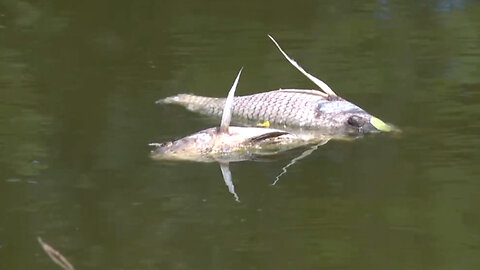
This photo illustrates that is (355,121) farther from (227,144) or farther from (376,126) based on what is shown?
(227,144)

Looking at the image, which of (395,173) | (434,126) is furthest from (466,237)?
(434,126)

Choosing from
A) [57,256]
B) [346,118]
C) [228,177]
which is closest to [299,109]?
[346,118]

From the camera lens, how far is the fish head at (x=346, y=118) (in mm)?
6625

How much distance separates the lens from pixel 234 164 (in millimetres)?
6062

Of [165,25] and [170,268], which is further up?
[170,268]

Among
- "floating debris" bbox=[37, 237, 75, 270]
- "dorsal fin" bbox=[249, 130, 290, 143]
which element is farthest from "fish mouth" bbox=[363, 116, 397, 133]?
"floating debris" bbox=[37, 237, 75, 270]

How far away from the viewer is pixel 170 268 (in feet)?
15.0

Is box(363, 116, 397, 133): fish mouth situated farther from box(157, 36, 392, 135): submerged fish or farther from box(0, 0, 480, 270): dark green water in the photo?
box(0, 0, 480, 270): dark green water

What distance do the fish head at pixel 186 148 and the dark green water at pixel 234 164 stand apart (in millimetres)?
89

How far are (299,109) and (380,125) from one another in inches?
25.7

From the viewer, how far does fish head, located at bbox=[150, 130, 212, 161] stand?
612 centimetres

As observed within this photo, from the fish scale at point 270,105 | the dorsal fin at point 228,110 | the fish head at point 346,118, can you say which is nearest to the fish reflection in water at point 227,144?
the dorsal fin at point 228,110

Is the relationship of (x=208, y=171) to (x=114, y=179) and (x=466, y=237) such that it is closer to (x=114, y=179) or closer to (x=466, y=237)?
(x=114, y=179)

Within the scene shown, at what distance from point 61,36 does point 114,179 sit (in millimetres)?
3941
